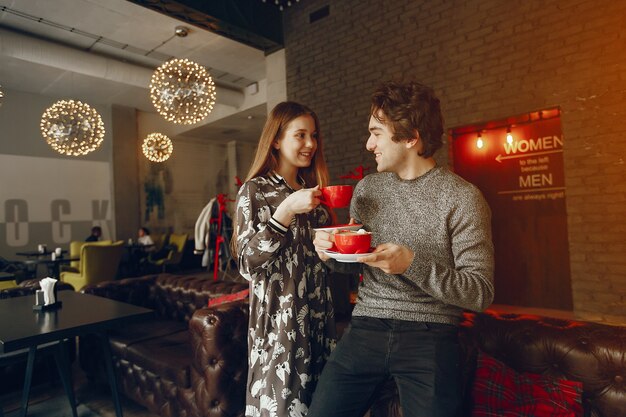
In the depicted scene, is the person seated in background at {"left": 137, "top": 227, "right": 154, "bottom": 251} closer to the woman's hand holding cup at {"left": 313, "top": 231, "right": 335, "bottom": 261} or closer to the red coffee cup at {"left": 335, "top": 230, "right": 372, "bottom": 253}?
the woman's hand holding cup at {"left": 313, "top": 231, "right": 335, "bottom": 261}

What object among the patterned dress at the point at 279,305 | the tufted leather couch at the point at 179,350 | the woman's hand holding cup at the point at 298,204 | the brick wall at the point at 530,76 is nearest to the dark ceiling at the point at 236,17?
the brick wall at the point at 530,76

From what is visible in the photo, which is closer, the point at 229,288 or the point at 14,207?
the point at 229,288

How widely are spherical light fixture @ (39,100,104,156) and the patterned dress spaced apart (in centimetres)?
523

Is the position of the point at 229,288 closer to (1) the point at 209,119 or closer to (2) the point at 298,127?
(2) the point at 298,127

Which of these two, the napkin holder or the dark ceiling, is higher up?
the dark ceiling

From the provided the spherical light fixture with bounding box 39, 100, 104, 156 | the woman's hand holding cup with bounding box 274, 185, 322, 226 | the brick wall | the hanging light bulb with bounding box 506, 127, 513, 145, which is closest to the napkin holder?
the woman's hand holding cup with bounding box 274, 185, 322, 226

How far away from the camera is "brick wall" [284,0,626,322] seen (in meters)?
3.79

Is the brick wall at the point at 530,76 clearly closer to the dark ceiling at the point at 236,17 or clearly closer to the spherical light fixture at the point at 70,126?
the dark ceiling at the point at 236,17

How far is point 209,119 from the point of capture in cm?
1030

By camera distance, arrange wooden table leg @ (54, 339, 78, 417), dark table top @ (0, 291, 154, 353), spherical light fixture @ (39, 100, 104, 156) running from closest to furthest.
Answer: dark table top @ (0, 291, 154, 353)
wooden table leg @ (54, 339, 78, 417)
spherical light fixture @ (39, 100, 104, 156)

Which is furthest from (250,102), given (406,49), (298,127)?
(298,127)

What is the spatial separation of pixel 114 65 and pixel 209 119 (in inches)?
129

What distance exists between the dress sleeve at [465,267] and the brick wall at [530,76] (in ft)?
11.4

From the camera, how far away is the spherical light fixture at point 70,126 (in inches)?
218
